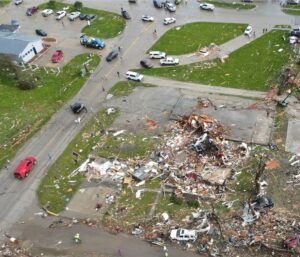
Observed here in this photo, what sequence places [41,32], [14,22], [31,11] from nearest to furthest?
[41,32] < [14,22] < [31,11]

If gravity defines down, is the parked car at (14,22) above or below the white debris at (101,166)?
above

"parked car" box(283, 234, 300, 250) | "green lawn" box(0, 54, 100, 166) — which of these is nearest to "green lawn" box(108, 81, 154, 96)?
"green lawn" box(0, 54, 100, 166)

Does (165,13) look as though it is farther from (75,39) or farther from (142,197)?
(142,197)

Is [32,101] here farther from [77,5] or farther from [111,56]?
[77,5]

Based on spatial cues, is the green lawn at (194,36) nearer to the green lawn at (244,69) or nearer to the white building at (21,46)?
the green lawn at (244,69)

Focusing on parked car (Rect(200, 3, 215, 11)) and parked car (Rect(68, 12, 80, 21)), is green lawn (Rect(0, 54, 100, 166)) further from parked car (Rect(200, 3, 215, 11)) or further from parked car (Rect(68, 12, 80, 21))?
parked car (Rect(200, 3, 215, 11))

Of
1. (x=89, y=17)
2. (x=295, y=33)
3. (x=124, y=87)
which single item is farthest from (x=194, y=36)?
(x=89, y=17)

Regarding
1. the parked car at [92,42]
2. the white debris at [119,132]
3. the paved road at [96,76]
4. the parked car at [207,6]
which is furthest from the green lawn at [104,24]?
the white debris at [119,132]
